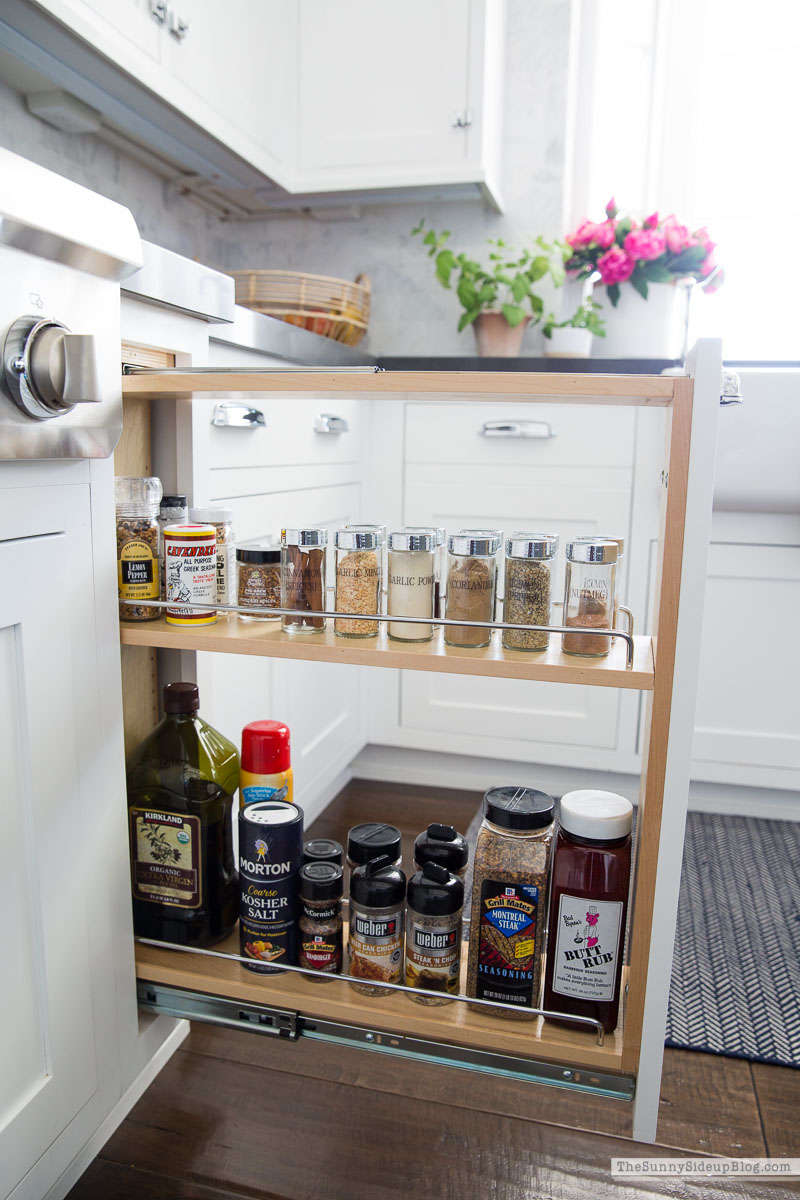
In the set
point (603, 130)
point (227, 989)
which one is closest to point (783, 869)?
point (227, 989)

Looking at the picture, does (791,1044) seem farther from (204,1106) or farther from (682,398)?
(682,398)

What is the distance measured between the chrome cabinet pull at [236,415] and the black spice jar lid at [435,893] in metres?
0.65

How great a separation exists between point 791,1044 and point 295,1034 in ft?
2.36

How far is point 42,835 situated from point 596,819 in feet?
1.56

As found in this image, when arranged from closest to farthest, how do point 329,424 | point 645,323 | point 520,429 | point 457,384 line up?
point 457,384
point 329,424
point 520,429
point 645,323

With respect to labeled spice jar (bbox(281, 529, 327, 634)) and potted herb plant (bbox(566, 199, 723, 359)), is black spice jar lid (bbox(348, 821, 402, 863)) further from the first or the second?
potted herb plant (bbox(566, 199, 723, 359))

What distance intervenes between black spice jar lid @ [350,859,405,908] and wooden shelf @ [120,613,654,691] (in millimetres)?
218

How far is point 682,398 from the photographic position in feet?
2.19

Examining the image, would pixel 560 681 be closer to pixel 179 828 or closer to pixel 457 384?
pixel 457 384

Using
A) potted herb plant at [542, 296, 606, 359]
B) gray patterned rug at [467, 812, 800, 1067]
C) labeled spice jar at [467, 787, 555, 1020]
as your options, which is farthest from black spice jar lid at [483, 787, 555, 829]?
potted herb plant at [542, 296, 606, 359]

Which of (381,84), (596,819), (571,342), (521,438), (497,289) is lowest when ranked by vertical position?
(596,819)

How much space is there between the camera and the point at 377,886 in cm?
81

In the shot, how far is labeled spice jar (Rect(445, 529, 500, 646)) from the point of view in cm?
78

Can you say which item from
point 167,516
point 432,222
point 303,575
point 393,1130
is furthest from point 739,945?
point 432,222
